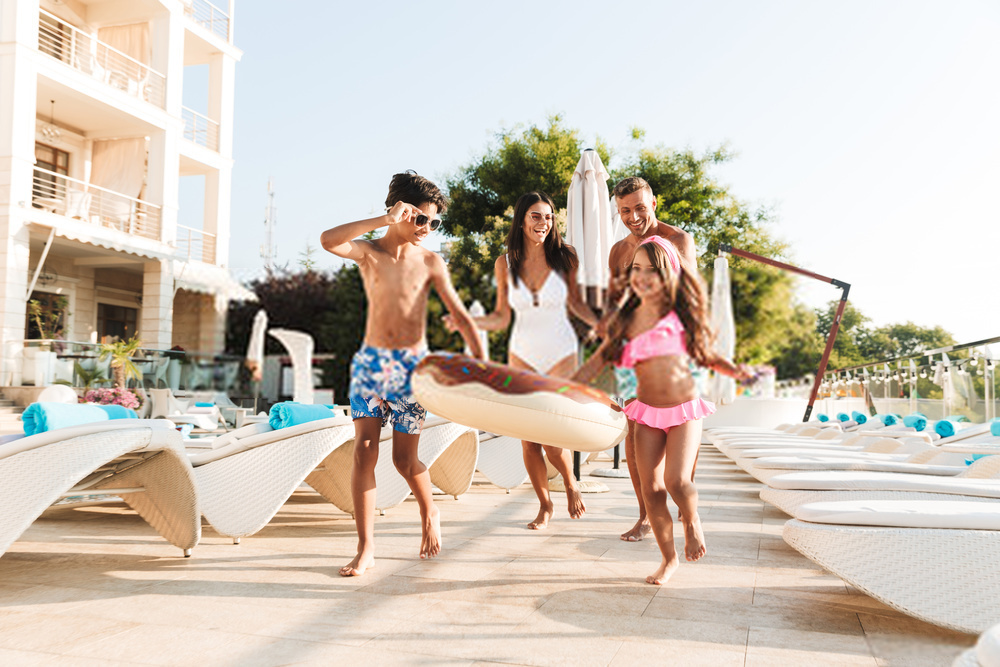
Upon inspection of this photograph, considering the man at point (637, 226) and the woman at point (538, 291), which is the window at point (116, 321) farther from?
the man at point (637, 226)

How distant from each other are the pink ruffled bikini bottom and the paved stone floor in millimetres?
608

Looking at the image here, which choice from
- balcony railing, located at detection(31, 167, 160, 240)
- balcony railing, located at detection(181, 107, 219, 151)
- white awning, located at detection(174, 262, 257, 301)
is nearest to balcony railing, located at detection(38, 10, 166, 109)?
balcony railing, located at detection(181, 107, 219, 151)

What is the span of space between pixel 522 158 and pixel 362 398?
19.8 metres

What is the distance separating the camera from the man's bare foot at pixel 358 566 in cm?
286

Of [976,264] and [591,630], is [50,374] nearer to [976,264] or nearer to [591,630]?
[591,630]

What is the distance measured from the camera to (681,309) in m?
2.41

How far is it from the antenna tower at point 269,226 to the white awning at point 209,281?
4.47 metres

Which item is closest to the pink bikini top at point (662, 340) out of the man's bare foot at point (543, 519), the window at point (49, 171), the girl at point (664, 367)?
the girl at point (664, 367)

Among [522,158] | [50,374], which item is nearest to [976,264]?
[522,158]

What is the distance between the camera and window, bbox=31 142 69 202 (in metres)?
14.9

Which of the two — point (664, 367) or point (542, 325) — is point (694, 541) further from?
point (542, 325)

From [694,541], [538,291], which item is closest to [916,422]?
[694,541]

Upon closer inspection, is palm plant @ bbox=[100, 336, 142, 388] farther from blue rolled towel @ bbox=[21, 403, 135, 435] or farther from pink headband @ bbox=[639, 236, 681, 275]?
pink headband @ bbox=[639, 236, 681, 275]

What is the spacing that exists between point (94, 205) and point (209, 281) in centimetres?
300
